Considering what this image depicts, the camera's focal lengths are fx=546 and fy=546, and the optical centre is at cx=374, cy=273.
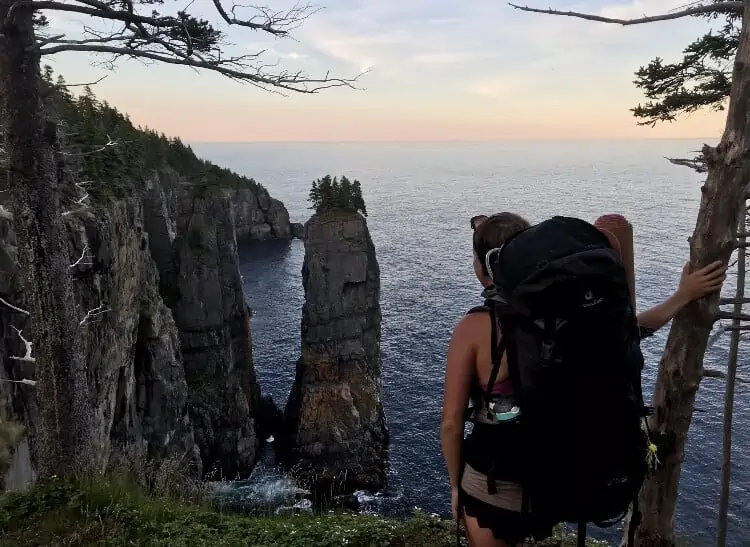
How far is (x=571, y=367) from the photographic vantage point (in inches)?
110

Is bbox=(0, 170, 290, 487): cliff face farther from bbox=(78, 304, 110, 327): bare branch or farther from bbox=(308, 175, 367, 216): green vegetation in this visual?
bbox=(308, 175, 367, 216): green vegetation

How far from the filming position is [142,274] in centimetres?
2744

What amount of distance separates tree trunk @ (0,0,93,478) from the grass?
0.80 meters

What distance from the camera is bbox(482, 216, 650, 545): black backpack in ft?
9.23

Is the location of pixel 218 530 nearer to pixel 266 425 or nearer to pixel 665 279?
pixel 266 425

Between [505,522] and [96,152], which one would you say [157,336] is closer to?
[96,152]

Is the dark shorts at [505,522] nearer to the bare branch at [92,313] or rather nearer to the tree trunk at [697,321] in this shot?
the tree trunk at [697,321]

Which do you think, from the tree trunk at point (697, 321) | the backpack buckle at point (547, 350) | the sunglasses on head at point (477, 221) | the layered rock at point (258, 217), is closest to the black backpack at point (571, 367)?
the backpack buckle at point (547, 350)

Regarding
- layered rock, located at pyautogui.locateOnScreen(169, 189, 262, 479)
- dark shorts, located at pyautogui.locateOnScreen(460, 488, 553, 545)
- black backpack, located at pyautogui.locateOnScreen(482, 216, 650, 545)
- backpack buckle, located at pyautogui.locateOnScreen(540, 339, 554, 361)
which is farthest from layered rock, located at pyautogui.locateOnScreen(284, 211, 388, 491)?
backpack buckle, located at pyautogui.locateOnScreen(540, 339, 554, 361)

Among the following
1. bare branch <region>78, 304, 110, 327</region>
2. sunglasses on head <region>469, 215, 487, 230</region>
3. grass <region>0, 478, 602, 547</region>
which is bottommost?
grass <region>0, 478, 602, 547</region>

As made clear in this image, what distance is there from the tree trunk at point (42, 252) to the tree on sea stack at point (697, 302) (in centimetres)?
626

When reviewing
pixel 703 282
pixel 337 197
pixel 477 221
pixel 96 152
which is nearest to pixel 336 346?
pixel 337 197

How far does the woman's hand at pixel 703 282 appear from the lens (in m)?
4.45

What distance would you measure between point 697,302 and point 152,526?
6.43 meters
